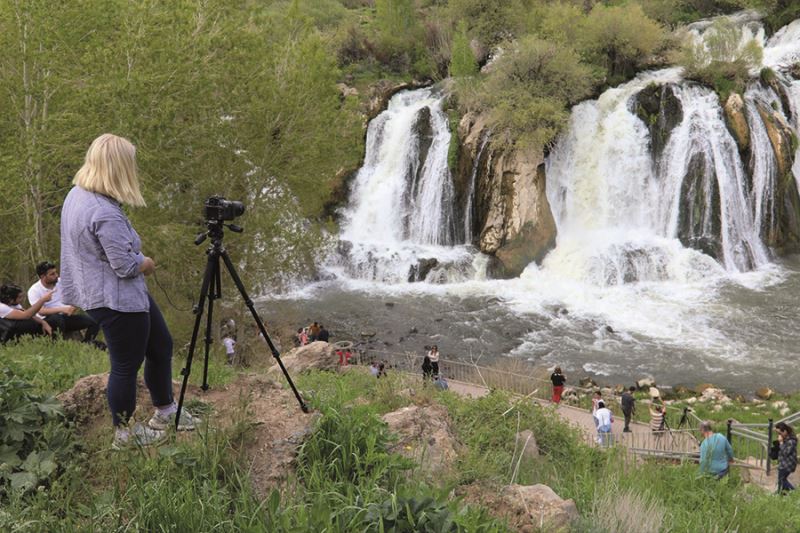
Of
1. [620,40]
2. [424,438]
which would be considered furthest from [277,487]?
[620,40]

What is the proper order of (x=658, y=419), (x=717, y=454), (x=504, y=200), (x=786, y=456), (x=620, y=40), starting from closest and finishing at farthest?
(x=717, y=454), (x=786, y=456), (x=658, y=419), (x=504, y=200), (x=620, y=40)

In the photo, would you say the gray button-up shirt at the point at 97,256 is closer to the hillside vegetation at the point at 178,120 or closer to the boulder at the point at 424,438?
the boulder at the point at 424,438

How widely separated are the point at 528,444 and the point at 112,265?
348 centimetres

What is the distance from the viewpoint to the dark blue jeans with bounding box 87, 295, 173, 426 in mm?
3619

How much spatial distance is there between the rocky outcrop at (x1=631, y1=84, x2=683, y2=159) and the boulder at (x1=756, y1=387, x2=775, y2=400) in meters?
11.4

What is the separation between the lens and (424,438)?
163 inches

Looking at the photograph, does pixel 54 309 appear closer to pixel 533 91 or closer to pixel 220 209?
pixel 220 209

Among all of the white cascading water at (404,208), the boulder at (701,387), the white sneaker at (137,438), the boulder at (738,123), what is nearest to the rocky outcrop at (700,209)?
the boulder at (738,123)

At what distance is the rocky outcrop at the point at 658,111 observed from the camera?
933 inches

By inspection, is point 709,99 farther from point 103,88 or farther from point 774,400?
point 103,88

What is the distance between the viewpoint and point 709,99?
77.8 ft

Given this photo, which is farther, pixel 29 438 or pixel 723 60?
pixel 723 60

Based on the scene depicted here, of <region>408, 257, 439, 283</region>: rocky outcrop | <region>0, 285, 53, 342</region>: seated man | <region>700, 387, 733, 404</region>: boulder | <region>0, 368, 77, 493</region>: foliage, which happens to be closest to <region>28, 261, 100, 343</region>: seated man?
<region>0, 285, 53, 342</region>: seated man

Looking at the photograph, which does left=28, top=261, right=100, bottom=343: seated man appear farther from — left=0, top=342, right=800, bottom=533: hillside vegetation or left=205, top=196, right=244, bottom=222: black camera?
left=205, top=196, right=244, bottom=222: black camera
